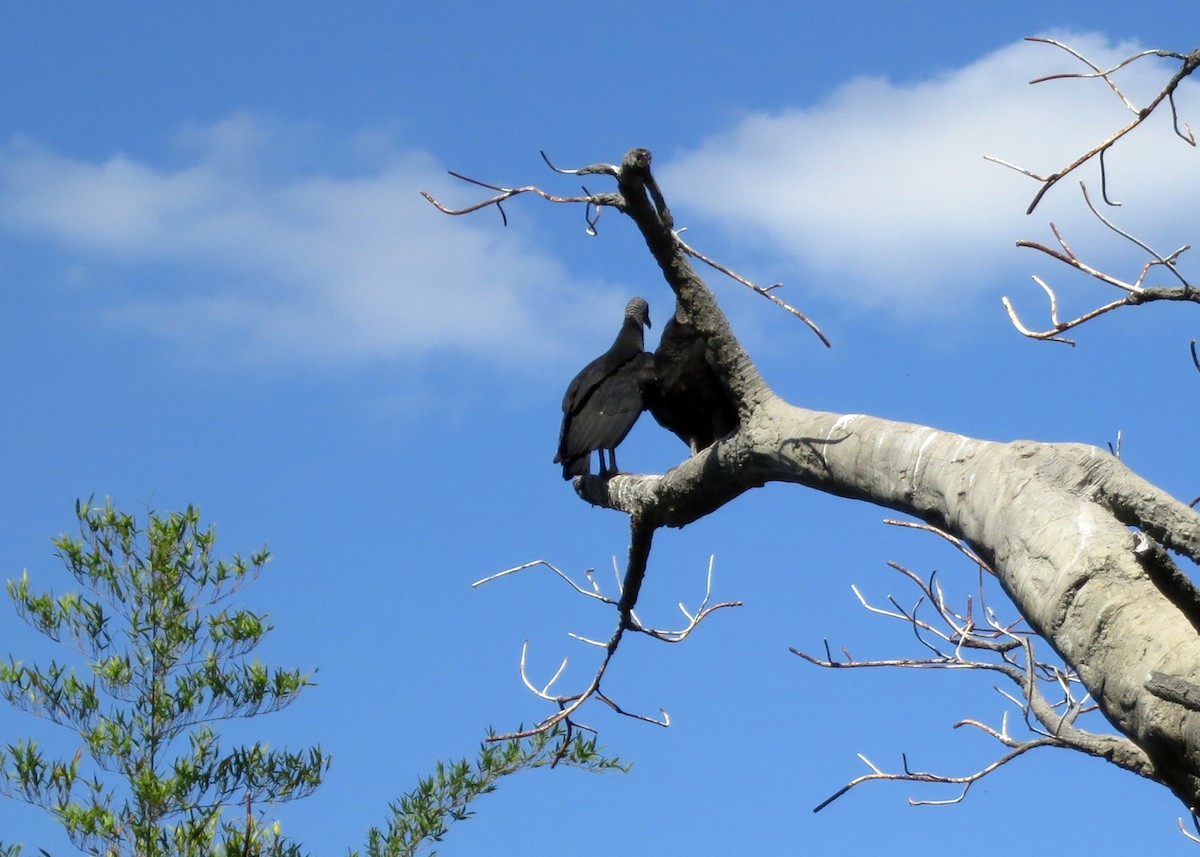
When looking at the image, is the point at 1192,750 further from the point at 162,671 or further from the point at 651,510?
the point at 162,671

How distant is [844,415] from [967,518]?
0.45 meters

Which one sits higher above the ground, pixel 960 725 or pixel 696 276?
pixel 696 276

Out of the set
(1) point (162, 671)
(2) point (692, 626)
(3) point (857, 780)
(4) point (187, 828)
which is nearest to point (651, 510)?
(2) point (692, 626)

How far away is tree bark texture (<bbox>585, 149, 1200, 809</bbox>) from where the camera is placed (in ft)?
5.38

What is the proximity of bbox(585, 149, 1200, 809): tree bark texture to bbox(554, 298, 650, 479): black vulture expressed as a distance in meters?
2.23

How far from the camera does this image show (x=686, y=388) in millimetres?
4566

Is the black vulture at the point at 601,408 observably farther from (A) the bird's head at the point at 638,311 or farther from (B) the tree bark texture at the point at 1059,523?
(B) the tree bark texture at the point at 1059,523

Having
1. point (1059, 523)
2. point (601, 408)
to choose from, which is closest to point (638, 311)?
point (601, 408)

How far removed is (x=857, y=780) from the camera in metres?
2.72

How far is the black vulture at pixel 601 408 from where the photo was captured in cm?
497

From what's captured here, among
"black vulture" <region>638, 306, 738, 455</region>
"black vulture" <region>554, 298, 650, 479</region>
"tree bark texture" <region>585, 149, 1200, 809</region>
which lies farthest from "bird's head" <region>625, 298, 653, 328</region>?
"tree bark texture" <region>585, 149, 1200, 809</region>

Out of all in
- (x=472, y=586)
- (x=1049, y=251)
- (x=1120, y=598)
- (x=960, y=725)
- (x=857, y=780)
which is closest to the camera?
(x=1120, y=598)

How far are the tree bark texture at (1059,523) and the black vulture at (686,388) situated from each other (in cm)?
175

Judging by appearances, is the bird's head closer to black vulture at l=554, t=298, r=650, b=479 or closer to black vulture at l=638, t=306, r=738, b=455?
black vulture at l=554, t=298, r=650, b=479
